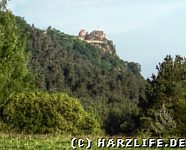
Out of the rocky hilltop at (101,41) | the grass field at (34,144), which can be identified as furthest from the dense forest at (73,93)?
the rocky hilltop at (101,41)

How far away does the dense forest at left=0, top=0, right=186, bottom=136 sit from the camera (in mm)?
25578

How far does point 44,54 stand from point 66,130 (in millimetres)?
76255

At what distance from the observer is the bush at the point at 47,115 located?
25266mm

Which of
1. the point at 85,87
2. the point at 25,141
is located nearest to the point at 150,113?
the point at 25,141

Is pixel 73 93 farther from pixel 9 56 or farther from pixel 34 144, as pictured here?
pixel 34 144

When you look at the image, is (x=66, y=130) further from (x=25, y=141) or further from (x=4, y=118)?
(x=25, y=141)

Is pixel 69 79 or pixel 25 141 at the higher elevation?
pixel 69 79

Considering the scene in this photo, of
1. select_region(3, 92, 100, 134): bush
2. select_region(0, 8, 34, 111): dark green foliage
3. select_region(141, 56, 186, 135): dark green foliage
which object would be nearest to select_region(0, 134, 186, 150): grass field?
select_region(3, 92, 100, 134): bush

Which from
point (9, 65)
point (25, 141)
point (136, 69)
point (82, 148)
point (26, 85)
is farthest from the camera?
point (136, 69)

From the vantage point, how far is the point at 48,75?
85188 millimetres

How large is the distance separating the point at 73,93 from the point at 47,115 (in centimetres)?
6169

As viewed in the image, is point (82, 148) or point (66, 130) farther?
point (66, 130)

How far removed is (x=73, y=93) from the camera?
87.2 metres

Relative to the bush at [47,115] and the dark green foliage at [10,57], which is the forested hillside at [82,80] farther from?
the bush at [47,115]
